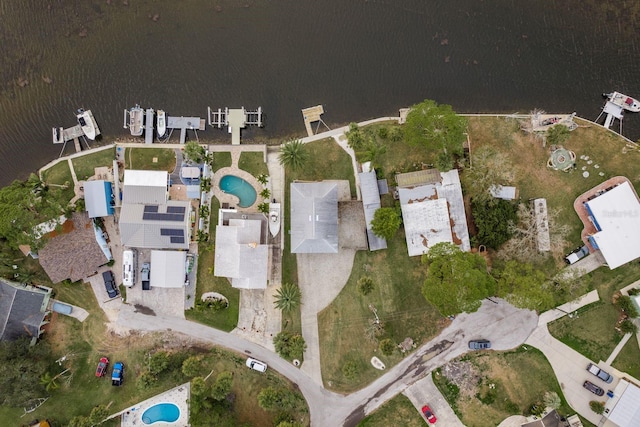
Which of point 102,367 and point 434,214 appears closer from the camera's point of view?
point 434,214

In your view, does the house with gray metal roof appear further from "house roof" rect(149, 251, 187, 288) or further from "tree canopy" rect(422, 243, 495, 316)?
"house roof" rect(149, 251, 187, 288)

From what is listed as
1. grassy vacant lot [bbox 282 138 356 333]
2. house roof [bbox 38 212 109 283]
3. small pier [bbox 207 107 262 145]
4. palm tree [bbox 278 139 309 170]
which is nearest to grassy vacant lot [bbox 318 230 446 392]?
grassy vacant lot [bbox 282 138 356 333]

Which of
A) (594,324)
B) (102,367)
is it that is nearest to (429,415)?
(594,324)

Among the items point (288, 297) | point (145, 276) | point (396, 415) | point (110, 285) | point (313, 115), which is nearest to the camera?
point (288, 297)

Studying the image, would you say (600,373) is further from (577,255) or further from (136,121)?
(136,121)

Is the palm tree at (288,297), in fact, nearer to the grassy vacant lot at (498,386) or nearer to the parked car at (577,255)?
the grassy vacant lot at (498,386)

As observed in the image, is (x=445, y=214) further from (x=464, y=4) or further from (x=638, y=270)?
(x=464, y=4)

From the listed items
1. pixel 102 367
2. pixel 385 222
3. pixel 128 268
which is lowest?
pixel 102 367
